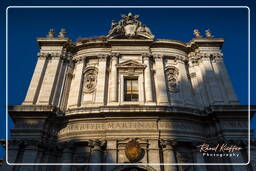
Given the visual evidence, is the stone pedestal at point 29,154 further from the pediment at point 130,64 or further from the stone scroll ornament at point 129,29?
the stone scroll ornament at point 129,29

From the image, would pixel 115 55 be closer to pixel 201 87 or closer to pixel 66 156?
pixel 201 87

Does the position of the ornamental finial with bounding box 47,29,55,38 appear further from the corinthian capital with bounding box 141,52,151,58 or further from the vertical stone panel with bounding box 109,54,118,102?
the corinthian capital with bounding box 141,52,151,58

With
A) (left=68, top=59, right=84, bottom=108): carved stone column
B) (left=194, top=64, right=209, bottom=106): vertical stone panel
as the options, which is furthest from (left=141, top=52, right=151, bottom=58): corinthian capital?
(left=68, top=59, right=84, bottom=108): carved stone column

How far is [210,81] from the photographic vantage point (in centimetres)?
1852

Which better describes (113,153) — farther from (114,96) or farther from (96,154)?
(114,96)

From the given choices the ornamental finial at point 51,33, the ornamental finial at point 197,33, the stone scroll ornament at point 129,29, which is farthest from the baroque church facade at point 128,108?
the ornamental finial at point 197,33

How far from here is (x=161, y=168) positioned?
554 inches

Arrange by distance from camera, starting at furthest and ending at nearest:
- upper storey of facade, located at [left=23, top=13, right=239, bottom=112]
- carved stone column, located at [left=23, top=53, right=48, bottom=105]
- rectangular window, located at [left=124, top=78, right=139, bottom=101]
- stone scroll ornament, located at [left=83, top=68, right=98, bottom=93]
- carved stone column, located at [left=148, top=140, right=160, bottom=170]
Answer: stone scroll ornament, located at [left=83, top=68, right=98, bottom=93], rectangular window, located at [left=124, top=78, right=139, bottom=101], upper storey of facade, located at [left=23, top=13, right=239, bottom=112], carved stone column, located at [left=23, top=53, right=48, bottom=105], carved stone column, located at [left=148, top=140, right=160, bottom=170]

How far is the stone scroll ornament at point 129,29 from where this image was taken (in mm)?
21516

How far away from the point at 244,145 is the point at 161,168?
18.3ft

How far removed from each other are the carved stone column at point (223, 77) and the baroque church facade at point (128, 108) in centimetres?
8

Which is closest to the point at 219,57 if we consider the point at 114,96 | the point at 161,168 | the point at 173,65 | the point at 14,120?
the point at 173,65

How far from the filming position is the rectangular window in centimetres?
1811

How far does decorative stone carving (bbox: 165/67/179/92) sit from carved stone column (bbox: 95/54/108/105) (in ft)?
17.3
